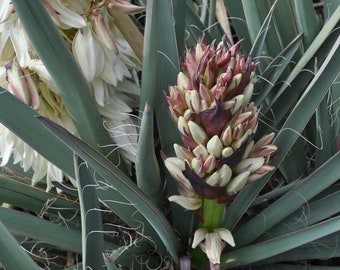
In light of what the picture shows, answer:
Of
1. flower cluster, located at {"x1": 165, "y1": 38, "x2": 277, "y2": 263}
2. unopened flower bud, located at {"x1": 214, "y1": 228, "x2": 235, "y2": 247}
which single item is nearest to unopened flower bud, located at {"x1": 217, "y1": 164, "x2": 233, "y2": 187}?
flower cluster, located at {"x1": 165, "y1": 38, "x2": 277, "y2": 263}

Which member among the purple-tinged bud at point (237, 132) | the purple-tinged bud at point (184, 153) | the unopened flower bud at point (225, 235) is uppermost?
the purple-tinged bud at point (237, 132)

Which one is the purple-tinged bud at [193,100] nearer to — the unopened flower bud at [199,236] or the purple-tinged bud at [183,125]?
the purple-tinged bud at [183,125]

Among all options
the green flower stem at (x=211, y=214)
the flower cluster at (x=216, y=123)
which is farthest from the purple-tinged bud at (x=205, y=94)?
the green flower stem at (x=211, y=214)

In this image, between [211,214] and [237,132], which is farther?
[211,214]

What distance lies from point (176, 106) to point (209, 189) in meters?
0.10

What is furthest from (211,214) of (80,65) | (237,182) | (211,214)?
(80,65)

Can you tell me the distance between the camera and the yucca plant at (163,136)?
0.64 meters

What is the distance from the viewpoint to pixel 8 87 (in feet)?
2.47

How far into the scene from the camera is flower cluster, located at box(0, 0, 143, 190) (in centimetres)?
72

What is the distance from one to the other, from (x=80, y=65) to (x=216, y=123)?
0.71 feet

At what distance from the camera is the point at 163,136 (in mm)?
806

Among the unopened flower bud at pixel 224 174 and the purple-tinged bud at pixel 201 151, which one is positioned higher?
the purple-tinged bud at pixel 201 151

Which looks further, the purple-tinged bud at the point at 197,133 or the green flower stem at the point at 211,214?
the green flower stem at the point at 211,214

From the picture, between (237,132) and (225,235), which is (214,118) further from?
(225,235)
